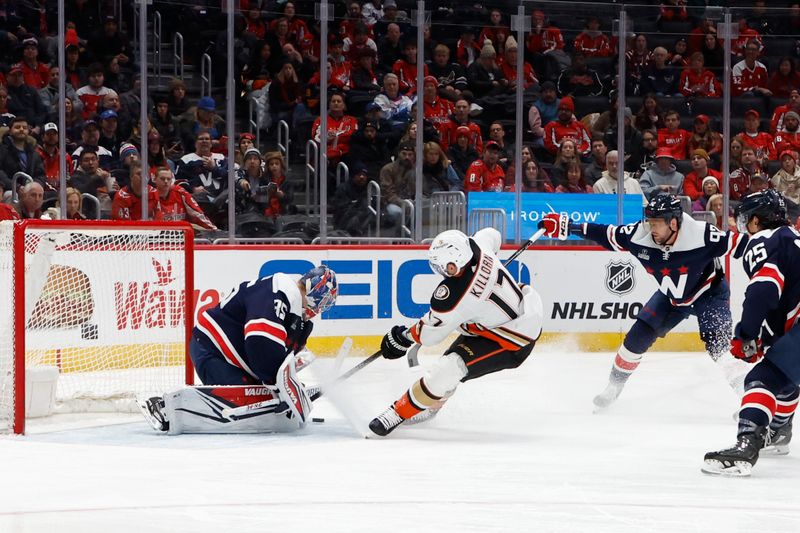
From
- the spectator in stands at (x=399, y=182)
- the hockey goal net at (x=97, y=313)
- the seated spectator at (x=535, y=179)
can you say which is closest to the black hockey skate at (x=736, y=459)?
the hockey goal net at (x=97, y=313)

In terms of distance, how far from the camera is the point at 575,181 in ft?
29.4

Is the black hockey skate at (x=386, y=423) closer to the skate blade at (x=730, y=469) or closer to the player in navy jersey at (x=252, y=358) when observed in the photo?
the player in navy jersey at (x=252, y=358)

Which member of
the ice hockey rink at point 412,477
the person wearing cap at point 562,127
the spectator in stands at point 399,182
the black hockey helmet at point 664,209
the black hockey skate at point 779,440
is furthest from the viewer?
the person wearing cap at point 562,127

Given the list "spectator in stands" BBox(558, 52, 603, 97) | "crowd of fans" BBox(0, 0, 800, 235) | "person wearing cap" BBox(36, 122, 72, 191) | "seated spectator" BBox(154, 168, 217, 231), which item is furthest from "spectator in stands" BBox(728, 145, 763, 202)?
"person wearing cap" BBox(36, 122, 72, 191)

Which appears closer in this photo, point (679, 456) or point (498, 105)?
point (679, 456)

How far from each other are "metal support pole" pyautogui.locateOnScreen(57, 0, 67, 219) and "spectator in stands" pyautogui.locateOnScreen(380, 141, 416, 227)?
7.32 feet

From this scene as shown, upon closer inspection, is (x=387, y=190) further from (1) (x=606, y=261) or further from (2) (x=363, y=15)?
(1) (x=606, y=261)

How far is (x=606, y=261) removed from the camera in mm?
9203

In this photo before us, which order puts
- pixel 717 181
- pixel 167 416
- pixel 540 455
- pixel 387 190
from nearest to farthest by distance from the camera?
pixel 540 455, pixel 167 416, pixel 387 190, pixel 717 181

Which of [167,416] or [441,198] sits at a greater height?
[441,198]

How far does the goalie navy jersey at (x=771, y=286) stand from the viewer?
4.36m

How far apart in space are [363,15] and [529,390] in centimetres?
308

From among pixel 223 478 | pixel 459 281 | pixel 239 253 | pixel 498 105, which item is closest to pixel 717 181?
pixel 498 105

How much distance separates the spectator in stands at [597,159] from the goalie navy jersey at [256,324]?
14.4ft
